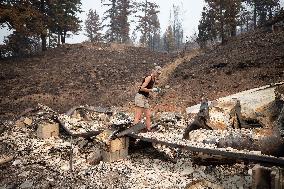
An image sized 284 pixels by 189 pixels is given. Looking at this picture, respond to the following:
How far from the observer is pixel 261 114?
9656 millimetres

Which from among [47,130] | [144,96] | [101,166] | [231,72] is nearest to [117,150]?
[101,166]

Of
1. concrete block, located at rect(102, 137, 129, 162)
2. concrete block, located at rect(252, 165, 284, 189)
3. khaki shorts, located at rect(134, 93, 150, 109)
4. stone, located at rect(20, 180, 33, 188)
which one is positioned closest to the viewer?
concrete block, located at rect(252, 165, 284, 189)

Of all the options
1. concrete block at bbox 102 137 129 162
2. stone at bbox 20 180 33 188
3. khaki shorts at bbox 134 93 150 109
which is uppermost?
khaki shorts at bbox 134 93 150 109

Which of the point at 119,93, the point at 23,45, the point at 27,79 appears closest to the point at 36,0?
the point at 23,45

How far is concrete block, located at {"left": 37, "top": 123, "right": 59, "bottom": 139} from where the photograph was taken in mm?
8539

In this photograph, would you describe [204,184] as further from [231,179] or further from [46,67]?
[46,67]

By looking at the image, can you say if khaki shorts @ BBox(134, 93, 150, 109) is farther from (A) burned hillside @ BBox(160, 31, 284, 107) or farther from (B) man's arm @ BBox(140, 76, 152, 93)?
(A) burned hillside @ BBox(160, 31, 284, 107)

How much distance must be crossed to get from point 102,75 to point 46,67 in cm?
492

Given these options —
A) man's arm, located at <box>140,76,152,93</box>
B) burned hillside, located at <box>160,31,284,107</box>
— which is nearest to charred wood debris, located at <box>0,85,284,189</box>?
man's arm, located at <box>140,76,152,93</box>

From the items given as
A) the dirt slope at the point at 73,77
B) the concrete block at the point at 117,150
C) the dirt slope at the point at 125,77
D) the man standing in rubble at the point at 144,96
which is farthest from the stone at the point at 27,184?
the dirt slope at the point at 73,77

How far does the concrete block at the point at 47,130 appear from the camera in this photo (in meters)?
8.54

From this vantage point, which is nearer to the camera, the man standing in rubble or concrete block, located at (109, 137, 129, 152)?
concrete block, located at (109, 137, 129, 152)

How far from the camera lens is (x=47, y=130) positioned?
862cm

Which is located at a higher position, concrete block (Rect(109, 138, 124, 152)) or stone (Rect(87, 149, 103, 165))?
concrete block (Rect(109, 138, 124, 152))
